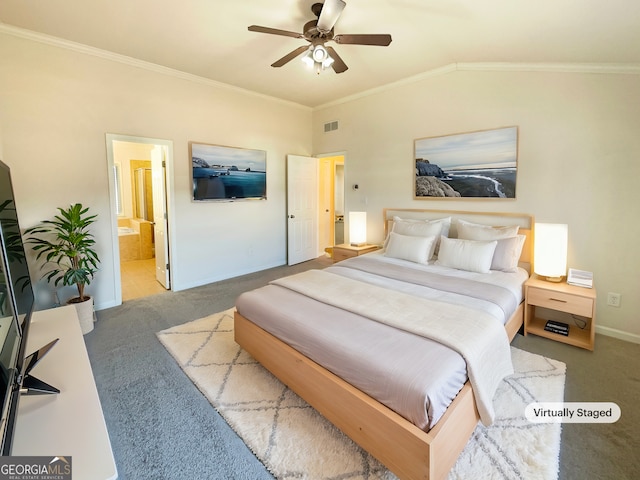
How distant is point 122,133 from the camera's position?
12.0 ft

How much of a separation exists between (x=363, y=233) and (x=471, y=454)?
3.38 metres

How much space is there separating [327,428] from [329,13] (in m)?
2.77

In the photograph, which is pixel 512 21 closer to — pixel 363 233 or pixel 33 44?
pixel 363 233

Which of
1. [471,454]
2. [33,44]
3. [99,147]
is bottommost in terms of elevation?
[471,454]

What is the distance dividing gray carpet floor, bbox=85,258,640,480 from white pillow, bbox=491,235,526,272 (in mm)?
691

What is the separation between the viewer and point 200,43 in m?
3.23

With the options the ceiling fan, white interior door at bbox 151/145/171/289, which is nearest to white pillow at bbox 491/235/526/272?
the ceiling fan

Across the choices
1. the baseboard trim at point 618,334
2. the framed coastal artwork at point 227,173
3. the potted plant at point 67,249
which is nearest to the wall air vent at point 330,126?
the framed coastal artwork at point 227,173

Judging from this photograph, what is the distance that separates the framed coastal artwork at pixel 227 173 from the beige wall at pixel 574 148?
250 cm

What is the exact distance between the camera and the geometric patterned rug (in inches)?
62.9

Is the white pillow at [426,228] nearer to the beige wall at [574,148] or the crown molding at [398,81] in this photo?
the beige wall at [574,148]

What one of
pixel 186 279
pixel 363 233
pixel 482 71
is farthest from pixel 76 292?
pixel 482 71

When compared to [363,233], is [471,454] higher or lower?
lower

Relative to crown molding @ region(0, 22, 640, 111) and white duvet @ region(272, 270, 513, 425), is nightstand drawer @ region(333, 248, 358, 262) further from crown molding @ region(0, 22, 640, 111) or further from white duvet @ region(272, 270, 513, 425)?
crown molding @ region(0, 22, 640, 111)
